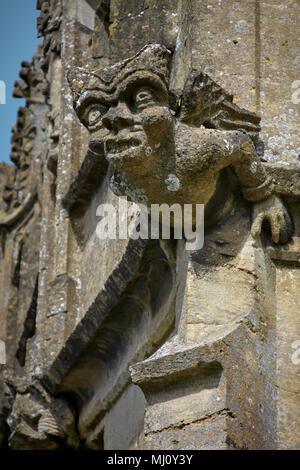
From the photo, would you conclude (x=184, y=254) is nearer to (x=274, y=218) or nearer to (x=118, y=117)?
(x=274, y=218)

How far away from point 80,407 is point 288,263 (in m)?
2.31

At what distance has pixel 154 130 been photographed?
4.86m

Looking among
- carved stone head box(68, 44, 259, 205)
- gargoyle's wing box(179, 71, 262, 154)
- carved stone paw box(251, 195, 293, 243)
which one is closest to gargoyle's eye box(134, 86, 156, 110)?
carved stone head box(68, 44, 259, 205)

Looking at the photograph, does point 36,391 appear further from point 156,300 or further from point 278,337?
point 278,337

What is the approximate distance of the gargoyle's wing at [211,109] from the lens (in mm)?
4980

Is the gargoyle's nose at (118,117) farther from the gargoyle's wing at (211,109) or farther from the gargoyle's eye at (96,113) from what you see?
the gargoyle's wing at (211,109)

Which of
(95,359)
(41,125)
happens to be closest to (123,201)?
(95,359)

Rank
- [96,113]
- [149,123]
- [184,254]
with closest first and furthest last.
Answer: [149,123], [96,113], [184,254]

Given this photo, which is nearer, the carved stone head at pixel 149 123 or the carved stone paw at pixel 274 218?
the carved stone head at pixel 149 123

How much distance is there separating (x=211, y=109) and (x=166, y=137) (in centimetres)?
27

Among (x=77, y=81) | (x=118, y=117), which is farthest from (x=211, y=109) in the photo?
(x=77, y=81)

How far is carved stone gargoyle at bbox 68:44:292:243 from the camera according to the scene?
16.0 ft

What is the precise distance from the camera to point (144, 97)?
4.89 m

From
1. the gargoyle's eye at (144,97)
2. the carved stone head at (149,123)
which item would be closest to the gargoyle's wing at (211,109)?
the carved stone head at (149,123)
